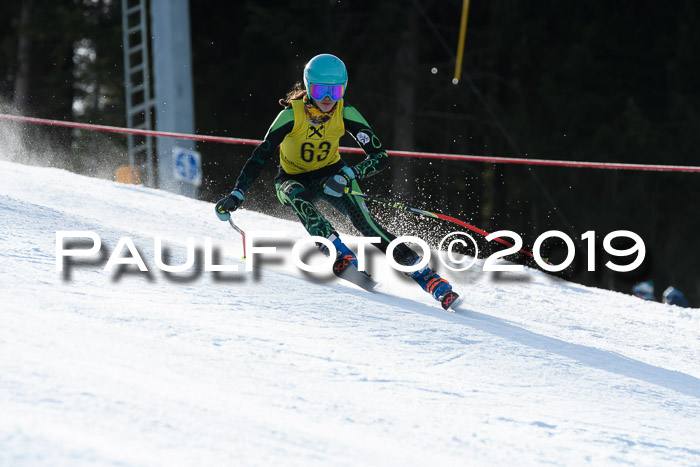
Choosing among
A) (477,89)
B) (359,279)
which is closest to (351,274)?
(359,279)

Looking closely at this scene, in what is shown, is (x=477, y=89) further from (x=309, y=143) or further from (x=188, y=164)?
(x=309, y=143)

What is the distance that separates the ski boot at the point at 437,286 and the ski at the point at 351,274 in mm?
278

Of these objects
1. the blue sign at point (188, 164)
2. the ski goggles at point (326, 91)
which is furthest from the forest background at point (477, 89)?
the ski goggles at point (326, 91)

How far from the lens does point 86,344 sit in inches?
133

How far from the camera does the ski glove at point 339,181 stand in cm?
518

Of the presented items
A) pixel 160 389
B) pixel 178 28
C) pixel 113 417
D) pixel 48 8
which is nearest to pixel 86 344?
pixel 160 389

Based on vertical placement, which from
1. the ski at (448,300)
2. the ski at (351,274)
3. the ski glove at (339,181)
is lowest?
the ski at (448,300)

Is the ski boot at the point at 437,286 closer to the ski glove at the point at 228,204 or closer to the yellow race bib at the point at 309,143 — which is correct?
the yellow race bib at the point at 309,143

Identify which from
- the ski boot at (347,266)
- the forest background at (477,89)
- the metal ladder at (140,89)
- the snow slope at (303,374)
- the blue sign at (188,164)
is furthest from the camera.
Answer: the forest background at (477,89)

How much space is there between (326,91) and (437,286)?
128 cm

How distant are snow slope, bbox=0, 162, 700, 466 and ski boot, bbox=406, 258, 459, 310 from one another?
0.10 m

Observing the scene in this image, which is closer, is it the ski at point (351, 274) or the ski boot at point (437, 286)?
the ski boot at point (437, 286)

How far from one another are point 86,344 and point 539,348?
2.25 meters

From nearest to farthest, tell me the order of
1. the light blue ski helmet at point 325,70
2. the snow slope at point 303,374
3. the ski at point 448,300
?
the snow slope at point 303,374
the light blue ski helmet at point 325,70
the ski at point 448,300
